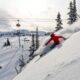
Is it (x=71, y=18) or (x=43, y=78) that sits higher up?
(x=43, y=78)

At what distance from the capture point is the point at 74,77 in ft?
20.2

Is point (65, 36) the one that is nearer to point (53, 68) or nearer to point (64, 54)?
point (64, 54)

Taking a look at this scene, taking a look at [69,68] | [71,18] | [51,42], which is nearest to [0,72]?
[71,18]

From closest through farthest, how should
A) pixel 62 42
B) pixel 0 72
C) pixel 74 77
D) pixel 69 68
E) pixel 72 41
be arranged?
pixel 74 77 < pixel 69 68 < pixel 72 41 < pixel 62 42 < pixel 0 72

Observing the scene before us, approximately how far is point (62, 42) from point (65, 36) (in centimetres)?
56

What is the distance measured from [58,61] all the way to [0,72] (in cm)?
6316

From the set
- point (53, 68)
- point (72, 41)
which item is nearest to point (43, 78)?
point (53, 68)

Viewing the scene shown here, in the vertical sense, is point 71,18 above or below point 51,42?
below

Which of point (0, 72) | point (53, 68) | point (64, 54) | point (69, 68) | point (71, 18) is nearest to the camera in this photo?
point (69, 68)

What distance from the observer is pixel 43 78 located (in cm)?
725

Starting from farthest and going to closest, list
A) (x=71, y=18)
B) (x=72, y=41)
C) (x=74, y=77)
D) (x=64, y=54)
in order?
(x=71, y=18)
(x=72, y=41)
(x=64, y=54)
(x=74, y=77)

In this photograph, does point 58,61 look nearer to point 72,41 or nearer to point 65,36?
point 72,41

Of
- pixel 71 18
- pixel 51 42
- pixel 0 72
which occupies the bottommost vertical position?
pixel 0 72

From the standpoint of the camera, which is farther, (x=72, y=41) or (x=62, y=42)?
(x=62, y=42)
